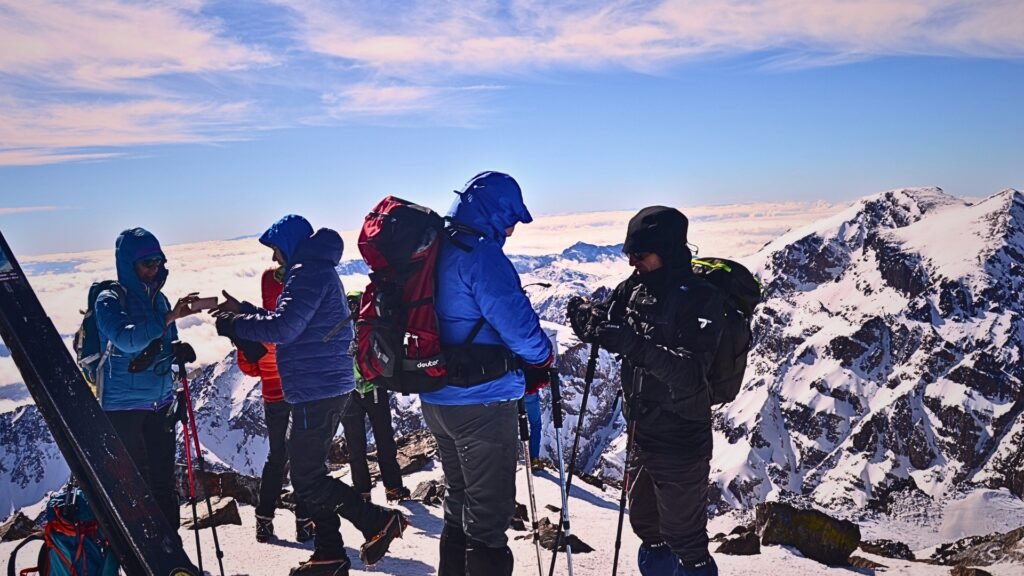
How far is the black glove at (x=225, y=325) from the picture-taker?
20.2 feet

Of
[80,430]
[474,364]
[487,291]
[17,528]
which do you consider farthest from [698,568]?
[17,528]

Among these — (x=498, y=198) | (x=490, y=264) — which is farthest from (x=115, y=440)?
(x=498, y=198)

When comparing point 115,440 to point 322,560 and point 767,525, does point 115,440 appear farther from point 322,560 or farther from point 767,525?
point 767,525

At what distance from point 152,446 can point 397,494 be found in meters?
4.63

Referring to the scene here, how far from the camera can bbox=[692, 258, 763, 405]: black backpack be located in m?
5.47

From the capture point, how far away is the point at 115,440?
3873 mm

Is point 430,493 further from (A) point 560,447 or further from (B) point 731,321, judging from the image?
(B) point 731,321

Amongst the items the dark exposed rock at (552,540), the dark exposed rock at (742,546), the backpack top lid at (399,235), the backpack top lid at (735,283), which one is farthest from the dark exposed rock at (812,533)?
the backpack top lid at (399,235)

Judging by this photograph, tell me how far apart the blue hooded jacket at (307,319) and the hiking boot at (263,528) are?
2.78 m

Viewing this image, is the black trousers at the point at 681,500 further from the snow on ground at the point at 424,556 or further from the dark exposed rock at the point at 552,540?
the dark exposed rock at the point at 552,540

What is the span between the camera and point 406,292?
5047 mm

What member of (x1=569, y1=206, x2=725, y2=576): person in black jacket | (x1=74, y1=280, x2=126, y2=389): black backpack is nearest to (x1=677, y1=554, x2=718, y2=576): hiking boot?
(x1=569, y1=206, x2=725, y2=576): person in black jacket

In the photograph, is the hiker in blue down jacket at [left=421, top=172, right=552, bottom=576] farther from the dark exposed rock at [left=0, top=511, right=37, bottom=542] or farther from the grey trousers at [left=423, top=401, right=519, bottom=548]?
the dark exposed rock at [left=0, top=511, right=37, bottom=542]

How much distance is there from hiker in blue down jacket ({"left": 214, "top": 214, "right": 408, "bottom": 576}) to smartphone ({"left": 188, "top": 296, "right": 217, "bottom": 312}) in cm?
10
